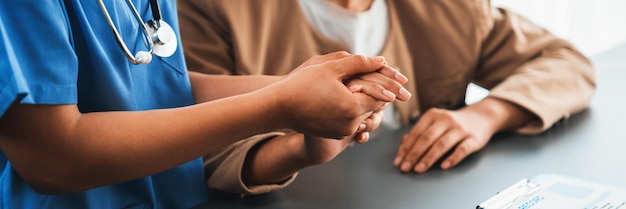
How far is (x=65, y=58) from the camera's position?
58 cm

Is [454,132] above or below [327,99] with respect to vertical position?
below

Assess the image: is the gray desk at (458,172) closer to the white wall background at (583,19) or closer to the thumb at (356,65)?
the thumb at (356,65)

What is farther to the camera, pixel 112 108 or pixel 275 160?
pixel 275 160

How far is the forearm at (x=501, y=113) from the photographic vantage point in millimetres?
1048

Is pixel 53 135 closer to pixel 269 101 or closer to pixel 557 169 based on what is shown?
pixel 269 101

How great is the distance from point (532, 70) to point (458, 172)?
340mm

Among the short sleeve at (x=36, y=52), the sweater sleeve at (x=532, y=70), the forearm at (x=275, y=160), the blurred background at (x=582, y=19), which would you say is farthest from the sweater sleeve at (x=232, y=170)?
the blurred background at (x=582, y=19)

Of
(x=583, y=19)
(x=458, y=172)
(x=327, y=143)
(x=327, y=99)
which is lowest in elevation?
(x=583, y=19)

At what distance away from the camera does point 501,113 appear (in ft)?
3.48

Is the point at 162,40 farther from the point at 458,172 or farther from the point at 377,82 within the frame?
the point at 458,172

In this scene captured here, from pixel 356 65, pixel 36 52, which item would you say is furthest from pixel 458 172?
pixel 36 52

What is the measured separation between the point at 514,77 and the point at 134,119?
2.37 ft

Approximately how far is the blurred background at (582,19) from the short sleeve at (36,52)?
150 centimetres

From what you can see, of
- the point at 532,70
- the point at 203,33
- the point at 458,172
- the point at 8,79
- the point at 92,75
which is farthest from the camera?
the point at 532,70
